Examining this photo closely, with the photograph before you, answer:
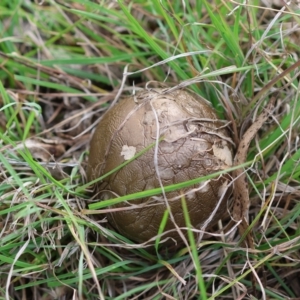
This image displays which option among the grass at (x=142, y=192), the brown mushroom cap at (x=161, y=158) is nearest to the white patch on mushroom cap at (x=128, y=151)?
the brown mushroom cap at (x=161, y=158)

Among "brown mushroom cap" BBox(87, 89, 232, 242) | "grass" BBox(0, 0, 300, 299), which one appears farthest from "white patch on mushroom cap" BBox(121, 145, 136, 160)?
"grass" BBox(0, 0, 300, 299)

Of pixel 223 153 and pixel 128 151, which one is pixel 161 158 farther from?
pixel 223 153

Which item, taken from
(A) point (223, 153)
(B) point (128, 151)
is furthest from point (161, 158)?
(A) point (223, 153)

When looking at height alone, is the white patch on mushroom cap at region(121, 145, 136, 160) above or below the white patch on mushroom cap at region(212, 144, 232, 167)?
above

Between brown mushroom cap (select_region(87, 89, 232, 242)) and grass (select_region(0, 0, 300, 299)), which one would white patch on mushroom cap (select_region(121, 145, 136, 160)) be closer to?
brown mushroom cap (select_region(87, 89, 232, 242))
